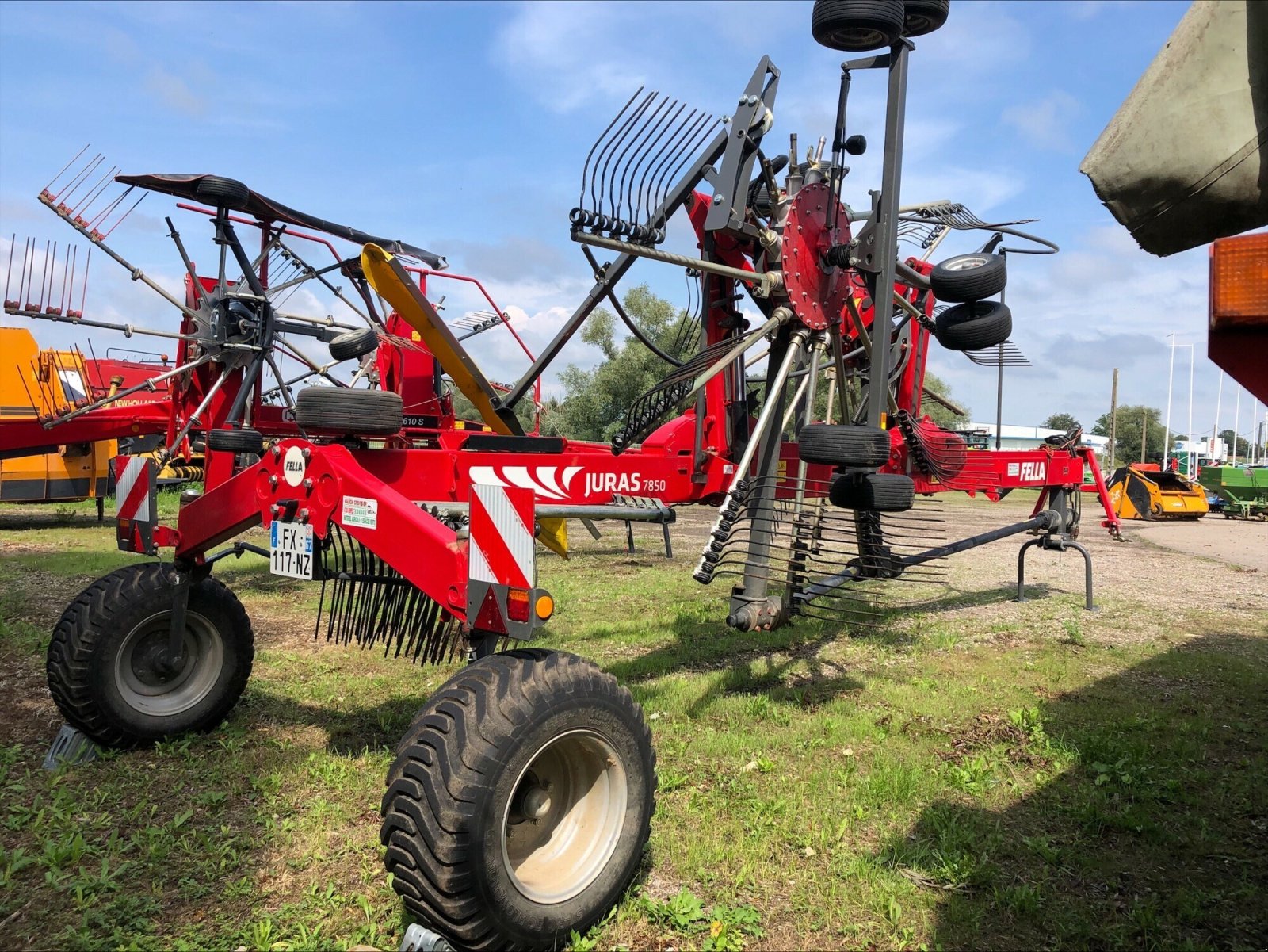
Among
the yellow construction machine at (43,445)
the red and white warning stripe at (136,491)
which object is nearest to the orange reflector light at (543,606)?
the red and white warning stripe at (136,491)

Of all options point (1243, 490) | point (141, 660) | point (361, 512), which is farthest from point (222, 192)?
point (1243, 490)

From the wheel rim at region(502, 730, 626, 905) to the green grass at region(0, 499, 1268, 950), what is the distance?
224 millimetres

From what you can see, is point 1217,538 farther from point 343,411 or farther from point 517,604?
point 343,411

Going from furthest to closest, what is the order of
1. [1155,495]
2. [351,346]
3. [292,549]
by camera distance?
[1155,495] < [351,346] < [292,549]

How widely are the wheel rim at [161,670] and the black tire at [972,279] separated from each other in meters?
4.33

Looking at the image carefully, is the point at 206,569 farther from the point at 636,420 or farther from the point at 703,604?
the point at 703,604

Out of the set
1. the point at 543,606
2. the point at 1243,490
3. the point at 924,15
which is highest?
the point at 924,15

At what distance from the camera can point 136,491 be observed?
168 inches

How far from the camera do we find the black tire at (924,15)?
4.26 m

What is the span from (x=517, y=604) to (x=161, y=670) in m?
2.40

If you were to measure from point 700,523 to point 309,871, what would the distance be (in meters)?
15.5

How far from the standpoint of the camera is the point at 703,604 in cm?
810

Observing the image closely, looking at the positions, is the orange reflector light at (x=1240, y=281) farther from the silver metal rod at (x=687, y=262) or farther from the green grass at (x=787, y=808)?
the silver metal rod at (x=687, y=262)

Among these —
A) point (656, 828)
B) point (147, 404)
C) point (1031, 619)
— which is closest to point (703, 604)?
point (1031, 619)
